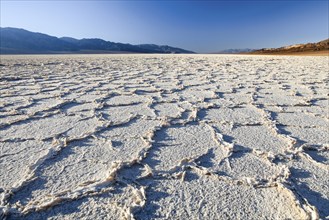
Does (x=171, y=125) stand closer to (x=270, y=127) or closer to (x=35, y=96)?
(x=270, y=127)

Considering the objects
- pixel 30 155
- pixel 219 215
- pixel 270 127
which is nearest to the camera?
pixel 219 215

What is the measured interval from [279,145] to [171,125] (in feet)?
2.51

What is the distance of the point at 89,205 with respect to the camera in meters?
1.05

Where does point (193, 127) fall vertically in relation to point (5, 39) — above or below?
above

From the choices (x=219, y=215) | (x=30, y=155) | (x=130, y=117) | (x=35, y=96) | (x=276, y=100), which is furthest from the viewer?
(x=35, y=96)

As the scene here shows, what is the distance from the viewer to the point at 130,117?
227 cm

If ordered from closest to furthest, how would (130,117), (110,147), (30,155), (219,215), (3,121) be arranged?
(219,215) → (30,155) → (110,147) → (3,121) → (130,117)

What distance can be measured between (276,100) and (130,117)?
5.55ft

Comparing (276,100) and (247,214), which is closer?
(247,214)

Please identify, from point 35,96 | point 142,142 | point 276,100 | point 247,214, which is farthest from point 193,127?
point 35,96

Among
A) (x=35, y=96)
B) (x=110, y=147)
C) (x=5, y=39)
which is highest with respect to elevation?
(x=110, y=147)

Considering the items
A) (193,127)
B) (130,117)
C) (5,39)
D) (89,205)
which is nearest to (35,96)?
(130,117)

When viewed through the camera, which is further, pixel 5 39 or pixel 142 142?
pixel 5 39

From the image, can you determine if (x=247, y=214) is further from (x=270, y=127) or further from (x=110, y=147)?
(x=270, y=127)
